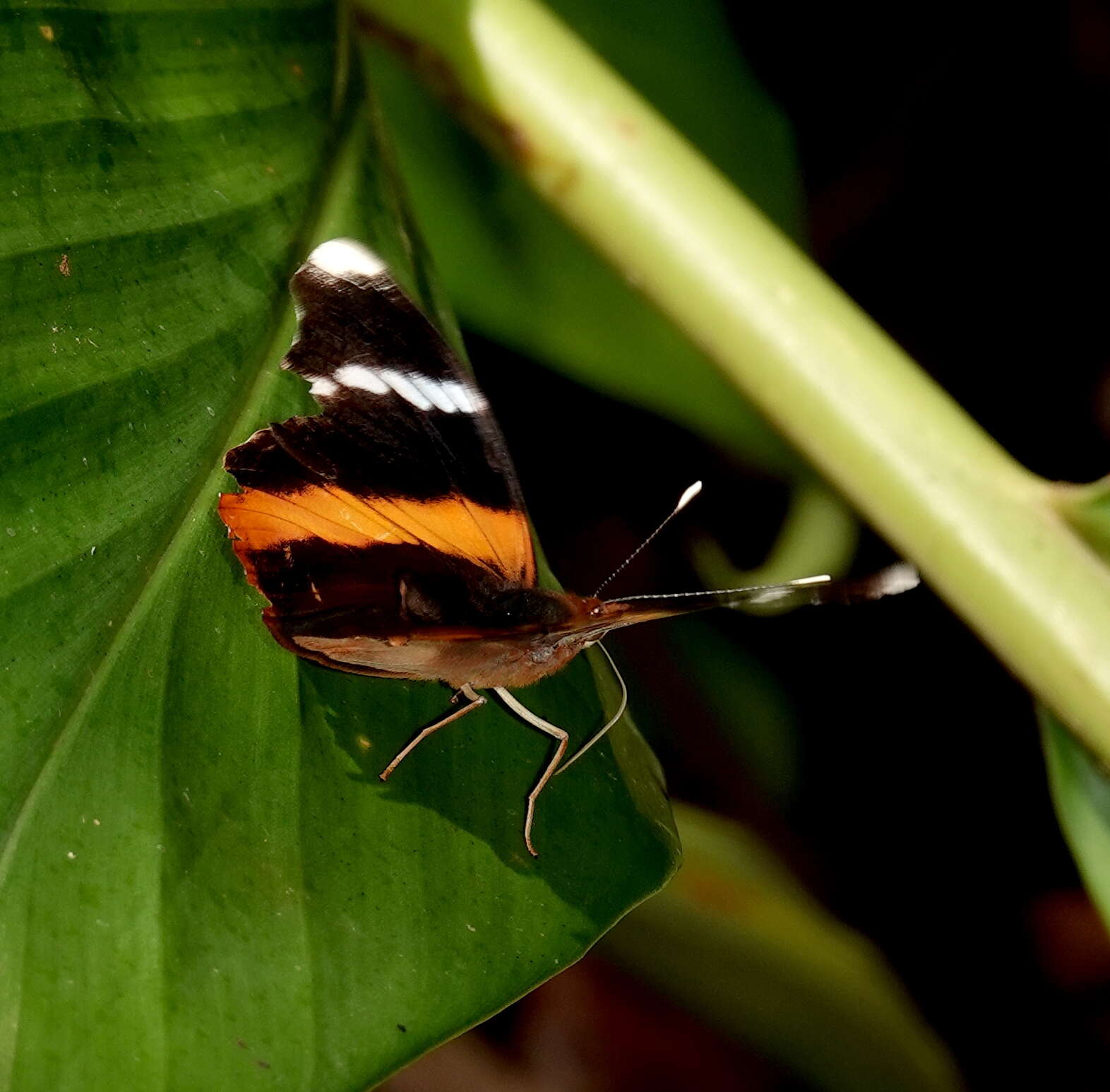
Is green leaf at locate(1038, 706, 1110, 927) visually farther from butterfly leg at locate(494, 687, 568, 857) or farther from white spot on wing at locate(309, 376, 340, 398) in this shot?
white spot on wing at locate(309, 376, 340, 398)

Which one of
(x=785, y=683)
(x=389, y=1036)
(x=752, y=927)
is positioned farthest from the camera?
(x=785, y=683)

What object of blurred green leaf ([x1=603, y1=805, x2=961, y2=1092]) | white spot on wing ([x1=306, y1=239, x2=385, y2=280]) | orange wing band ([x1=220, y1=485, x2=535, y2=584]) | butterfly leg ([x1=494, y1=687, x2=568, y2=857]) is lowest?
blurred green leaf ([x1=603, y1=805, x2=961, y2=1092])

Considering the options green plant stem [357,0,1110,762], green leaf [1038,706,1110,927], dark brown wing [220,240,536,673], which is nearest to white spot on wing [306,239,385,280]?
dark brown wing [220,240,536,673]

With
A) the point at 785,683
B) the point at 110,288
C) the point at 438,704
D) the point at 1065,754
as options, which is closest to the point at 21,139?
the point at 110,288

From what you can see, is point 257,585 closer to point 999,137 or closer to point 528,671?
point 528,671

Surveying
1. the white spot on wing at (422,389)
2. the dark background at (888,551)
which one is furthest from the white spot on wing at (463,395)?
the dark background at (888,551)

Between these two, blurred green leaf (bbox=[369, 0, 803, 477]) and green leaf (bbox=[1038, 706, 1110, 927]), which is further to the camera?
blurred green leaf (bbox=[369, 0, 803, 477])

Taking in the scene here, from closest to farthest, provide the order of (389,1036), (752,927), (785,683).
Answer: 1. (389,1036)
2. (752,927)
3. (785,683)

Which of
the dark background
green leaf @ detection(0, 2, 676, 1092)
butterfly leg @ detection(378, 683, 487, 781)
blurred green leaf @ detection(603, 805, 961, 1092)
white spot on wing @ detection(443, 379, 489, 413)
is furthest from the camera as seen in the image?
the dark background
